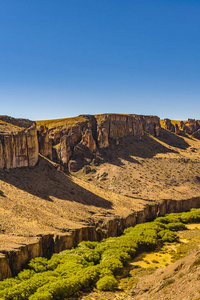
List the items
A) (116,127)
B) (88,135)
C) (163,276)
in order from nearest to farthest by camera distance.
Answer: (163,276), (88,135), (116,127)

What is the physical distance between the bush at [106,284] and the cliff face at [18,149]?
33236 mm

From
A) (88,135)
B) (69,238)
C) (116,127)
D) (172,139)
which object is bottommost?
(69,238)

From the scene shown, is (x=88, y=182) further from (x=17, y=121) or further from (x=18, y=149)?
(x=18, y=149)

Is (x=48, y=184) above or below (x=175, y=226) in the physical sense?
above

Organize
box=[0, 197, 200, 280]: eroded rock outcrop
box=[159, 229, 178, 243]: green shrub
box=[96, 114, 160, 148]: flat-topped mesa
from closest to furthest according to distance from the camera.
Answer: box=[0, 197, 200, 280]: eroded rock outcrop
box=[159, 229, 178, 243]: green shrub
box=[96, 114, 160, 148]: flat-topped mesa

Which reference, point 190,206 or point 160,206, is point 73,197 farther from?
point 190,206

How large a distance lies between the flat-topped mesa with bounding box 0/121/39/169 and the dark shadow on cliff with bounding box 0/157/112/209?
1.65 m

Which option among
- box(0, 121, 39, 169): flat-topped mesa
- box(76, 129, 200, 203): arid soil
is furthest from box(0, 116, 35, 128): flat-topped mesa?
box(76, 129, 200, 203): arid soil

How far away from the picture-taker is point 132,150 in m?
104

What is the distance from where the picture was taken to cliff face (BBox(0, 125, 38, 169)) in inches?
2277

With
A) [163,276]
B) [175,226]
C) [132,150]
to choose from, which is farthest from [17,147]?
[132,150]

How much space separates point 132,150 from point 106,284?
74.3 metres

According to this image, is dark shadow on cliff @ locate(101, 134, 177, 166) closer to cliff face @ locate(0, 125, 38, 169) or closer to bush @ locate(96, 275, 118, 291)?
cliff face @ locate(0, 125, 38, 169)

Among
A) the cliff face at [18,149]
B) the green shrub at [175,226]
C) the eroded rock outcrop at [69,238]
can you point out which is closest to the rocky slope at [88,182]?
the eroded rock outcrop at [69,238]
